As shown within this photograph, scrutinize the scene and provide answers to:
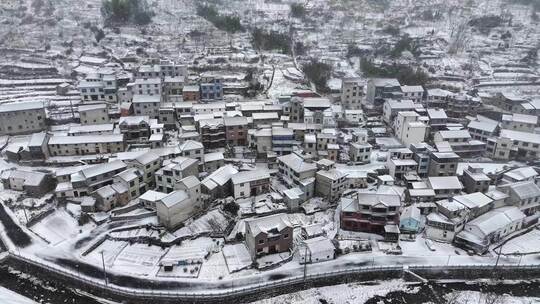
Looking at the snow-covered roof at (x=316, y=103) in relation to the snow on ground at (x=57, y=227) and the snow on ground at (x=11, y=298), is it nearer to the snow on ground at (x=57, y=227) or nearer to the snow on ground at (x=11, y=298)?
the snow on ground at (x=57, y=227)

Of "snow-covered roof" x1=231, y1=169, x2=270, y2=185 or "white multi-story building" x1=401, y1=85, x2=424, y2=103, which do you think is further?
"white multi-story building" x1=401, y1=85, x2=424, y2=103

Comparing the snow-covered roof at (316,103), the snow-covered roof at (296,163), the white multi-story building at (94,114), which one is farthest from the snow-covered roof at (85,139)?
the snow-covered roof at (316,103)

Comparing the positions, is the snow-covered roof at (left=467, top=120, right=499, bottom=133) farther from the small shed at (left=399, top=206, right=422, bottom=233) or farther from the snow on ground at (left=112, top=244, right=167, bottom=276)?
the snow on ground at (left=112, top=244, right=167, bottom=276)

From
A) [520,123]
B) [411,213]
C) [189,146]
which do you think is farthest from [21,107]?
[520,123]

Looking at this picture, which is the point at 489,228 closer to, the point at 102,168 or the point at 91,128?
the point at 102,168

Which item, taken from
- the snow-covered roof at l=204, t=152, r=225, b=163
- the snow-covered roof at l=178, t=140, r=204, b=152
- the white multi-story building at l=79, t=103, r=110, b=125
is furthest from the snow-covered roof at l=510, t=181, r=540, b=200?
the white multi-story building at l=79, t=103, r=110, b=125

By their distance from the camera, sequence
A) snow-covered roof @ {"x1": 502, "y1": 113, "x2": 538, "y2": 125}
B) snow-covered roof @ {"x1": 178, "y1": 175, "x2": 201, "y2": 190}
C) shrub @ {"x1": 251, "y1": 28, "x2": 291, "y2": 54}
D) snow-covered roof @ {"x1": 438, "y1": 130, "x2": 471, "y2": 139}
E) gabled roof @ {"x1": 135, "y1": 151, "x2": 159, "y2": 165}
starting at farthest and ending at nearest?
shrub @ {"x1": 251, "y1": 28, "x2": 291, "y2": 54}
snow-covered roof @ {"x1": 502, "y1": 113, "x2": 538, "y2": 125}
snow-covered roof @ {"x1": 438, "y1": 130, "x2": 471, "y2": 139}
gabled roof @ {"x1": 135, "y1": 151, "x2": 159, "y2": 165}
snow-covered roof @ {"x1": 178, "y1": 175, "x2": 201, "y2": 190}

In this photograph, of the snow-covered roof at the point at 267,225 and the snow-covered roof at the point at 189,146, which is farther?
the snow-covered roof at the point at 189,146

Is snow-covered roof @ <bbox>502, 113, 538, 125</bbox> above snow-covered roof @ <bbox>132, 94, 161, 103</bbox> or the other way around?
the other way around
